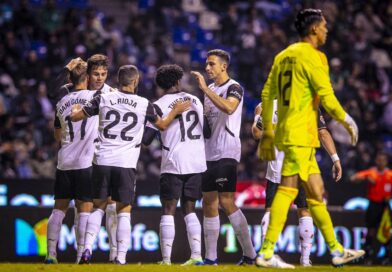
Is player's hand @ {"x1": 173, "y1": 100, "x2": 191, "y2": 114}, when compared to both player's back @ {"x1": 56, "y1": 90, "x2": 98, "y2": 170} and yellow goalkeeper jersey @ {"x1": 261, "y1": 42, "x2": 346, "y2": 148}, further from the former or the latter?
yellow goalkeeper jersey @ {"x1": 261, "y1": 42, "x2": 346, "y2": 148}

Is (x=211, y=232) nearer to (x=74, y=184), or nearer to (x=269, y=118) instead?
(x=74, y=184)

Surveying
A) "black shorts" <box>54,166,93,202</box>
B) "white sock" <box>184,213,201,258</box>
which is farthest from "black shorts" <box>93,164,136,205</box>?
"white sock" <box>184,213,201,258</box>

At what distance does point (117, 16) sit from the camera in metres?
27.3

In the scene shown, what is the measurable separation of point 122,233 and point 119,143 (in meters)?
1.09

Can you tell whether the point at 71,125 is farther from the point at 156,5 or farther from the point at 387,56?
the point at 387,56

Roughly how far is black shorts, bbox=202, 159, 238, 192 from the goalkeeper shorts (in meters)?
2.37

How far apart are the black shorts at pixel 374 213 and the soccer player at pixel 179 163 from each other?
6.98m

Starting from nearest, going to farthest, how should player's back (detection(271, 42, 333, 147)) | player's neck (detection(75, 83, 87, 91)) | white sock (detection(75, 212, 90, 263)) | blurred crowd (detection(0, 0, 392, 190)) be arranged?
player's back (detection(271, 42, 333, 147)) → white sock (detection(75, 212, 90, 263)) → player's neck (detection(75, 83, 87, 91)) → blurred crowd (detection(0, 0, 392, 190))

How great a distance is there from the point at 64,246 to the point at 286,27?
11637mm

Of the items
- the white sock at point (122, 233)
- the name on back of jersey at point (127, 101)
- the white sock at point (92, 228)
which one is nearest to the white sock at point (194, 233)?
the white sock at point (122, 233)

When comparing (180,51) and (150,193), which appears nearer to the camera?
(150,193)

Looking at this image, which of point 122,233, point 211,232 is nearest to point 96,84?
point 122,233

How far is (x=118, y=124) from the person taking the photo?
12.6 metres

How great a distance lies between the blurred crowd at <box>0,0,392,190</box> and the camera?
855 inches
